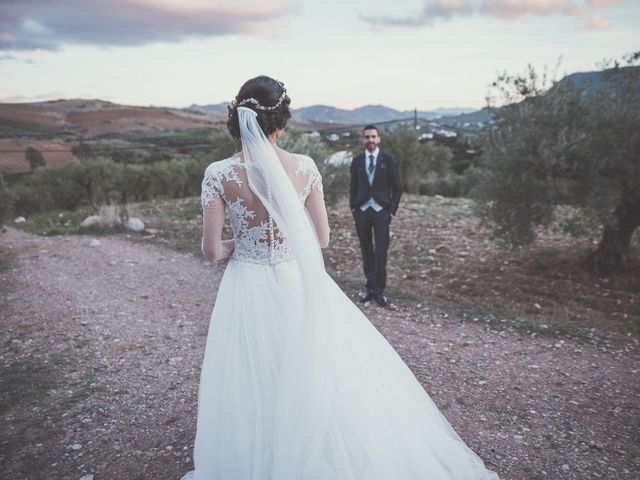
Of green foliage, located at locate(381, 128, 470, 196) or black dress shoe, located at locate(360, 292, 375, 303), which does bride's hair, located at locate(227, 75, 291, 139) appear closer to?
black dress shoe, located at locate(360, 292, 375, 303)

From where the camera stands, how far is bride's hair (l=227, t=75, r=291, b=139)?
7.63ft

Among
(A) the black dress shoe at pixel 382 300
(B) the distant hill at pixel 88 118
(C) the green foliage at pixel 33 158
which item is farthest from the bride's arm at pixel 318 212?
(B) the distant hill at pixel 88 118

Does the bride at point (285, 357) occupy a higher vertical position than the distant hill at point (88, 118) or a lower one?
lower

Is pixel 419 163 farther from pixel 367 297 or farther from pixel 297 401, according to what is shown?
pixel 297 401

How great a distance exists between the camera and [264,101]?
2.33 m

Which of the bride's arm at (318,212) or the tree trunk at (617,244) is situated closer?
the bride's arm at (318,212)

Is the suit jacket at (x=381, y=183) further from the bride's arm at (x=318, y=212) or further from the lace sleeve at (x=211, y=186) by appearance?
the lace sleeve at (x=211, y=186)

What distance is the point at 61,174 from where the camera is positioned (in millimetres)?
20219

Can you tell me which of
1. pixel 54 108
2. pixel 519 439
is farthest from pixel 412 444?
pixel 54 108

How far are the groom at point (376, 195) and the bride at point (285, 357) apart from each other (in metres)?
3.61

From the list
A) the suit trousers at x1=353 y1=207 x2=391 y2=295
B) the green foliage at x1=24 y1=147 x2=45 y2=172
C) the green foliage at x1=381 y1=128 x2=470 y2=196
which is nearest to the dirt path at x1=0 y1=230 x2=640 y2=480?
the suit trousers at x1=353 y1=207 x2=391 y2=295

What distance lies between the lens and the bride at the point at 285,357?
2271 millimetres

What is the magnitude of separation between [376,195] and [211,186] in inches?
161

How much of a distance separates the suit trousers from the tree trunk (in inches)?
156
